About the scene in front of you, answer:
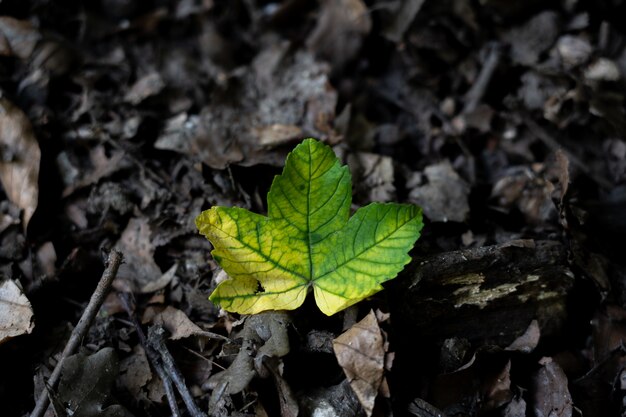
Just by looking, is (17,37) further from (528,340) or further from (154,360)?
(528,340)

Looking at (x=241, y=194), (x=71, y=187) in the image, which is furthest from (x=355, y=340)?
(x=71, y=187)

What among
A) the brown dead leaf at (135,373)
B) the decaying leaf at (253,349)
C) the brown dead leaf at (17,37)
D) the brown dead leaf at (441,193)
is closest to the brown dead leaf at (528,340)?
the brown dead leaf at (441,193)

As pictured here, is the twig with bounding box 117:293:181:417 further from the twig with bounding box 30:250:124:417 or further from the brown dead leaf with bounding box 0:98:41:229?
the brown dead leaf with bounding box 0:98:41:229

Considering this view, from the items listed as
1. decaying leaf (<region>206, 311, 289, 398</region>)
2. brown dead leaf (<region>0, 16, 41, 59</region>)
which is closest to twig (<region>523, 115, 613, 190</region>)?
decaying leaf (<region>206, 311, 289, 398</region>)

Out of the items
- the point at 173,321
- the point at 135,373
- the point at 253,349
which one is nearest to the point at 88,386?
the point at 135,373

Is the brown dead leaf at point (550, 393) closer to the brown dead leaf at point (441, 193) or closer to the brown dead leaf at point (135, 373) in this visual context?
the brown dead leaf at point (441, 193)
